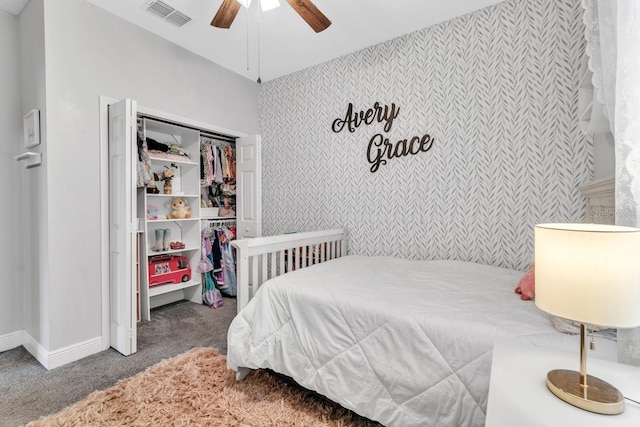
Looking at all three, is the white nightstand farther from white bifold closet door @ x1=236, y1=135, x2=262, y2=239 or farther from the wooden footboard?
white bifold closet door @ x1=236, y1=135, x2=262, y2=239

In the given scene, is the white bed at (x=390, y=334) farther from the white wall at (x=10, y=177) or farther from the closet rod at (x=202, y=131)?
the white wall at (x=10, y=177)

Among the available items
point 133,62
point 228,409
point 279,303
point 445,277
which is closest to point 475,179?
point 445,277

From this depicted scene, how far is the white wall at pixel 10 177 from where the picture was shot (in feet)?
7.23

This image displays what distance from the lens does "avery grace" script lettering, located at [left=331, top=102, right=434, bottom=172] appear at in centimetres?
254

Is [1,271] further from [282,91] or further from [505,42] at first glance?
[505,42]

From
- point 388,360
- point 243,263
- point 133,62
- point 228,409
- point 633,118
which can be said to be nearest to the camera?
point 633,118

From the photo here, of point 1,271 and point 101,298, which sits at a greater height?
point 1,271

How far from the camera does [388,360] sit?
1289 millimetres

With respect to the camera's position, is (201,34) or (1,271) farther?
(201,34)

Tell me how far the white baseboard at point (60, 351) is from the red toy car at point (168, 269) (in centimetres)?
82

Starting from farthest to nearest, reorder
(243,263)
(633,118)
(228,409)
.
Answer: (243,263)
(228,409)
(633,118)

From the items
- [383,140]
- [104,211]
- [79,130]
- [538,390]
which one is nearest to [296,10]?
[383,140]

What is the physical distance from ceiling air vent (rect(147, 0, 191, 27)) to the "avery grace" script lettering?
1.56 metres

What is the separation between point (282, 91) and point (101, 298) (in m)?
2.63
